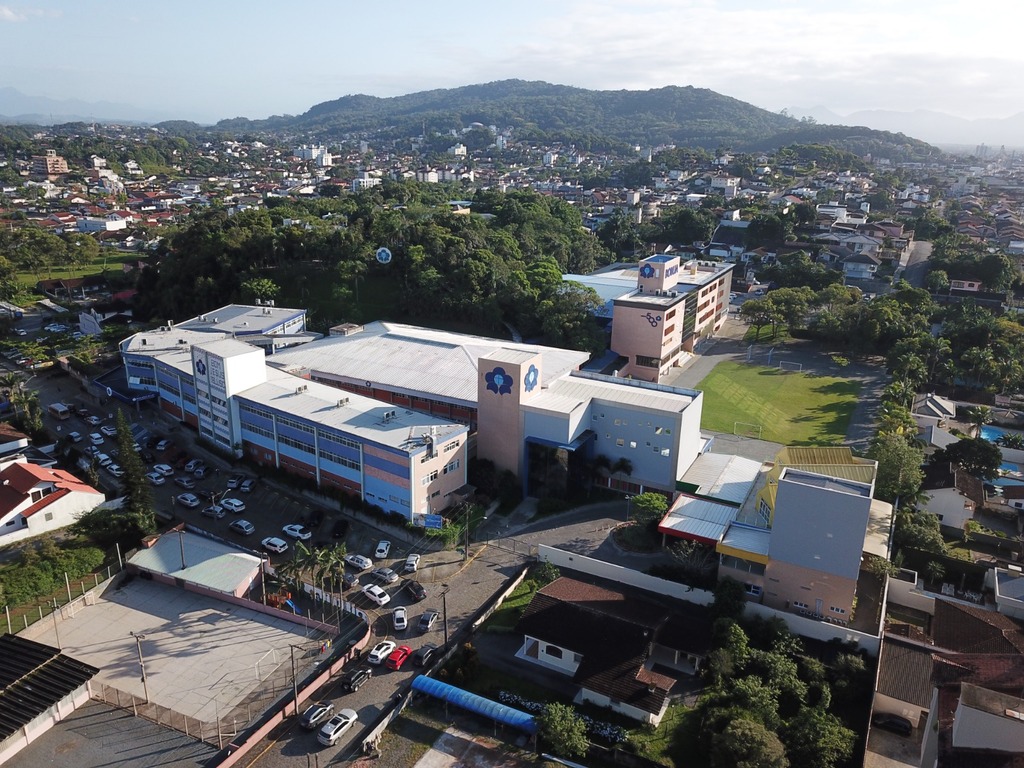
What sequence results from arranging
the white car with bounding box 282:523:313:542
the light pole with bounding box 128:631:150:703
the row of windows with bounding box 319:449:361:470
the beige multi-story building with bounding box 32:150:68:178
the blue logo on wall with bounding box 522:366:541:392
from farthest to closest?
the beige multi-story building with bounding box 32:150:68:178
the blue logo on wall with bounding box 522:366:541:392
the row of windows with bounding box 319:449:361:470
the white car with bounding box 282:523:313:542
the light pole with bounding box 128:631:150:703

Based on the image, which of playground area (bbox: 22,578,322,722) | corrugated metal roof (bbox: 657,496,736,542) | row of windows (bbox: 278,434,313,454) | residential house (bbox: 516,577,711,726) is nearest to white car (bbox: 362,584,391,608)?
playground area (bbox: 22,578,322,722)

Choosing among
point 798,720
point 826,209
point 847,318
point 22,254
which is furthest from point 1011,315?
point 22,254

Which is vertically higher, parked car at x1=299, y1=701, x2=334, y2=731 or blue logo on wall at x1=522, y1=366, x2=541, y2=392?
blue logo on wall at x1=522, y1=366, x2=541, y2=392

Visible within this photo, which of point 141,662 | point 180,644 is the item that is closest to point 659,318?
point 180,644

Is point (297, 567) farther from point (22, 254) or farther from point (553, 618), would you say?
point (22, 254)

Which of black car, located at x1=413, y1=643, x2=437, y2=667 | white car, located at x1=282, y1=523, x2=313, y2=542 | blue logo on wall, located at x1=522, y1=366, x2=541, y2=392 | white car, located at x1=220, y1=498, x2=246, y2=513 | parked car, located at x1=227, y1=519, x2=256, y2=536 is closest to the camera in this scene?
black car, located at x1=413, y1=643, x2=437, y2=667

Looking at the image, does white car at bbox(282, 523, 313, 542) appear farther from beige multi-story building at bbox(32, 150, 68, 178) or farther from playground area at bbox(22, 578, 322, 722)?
beige multi-story building at bbox(32, 150, 68, 178)
